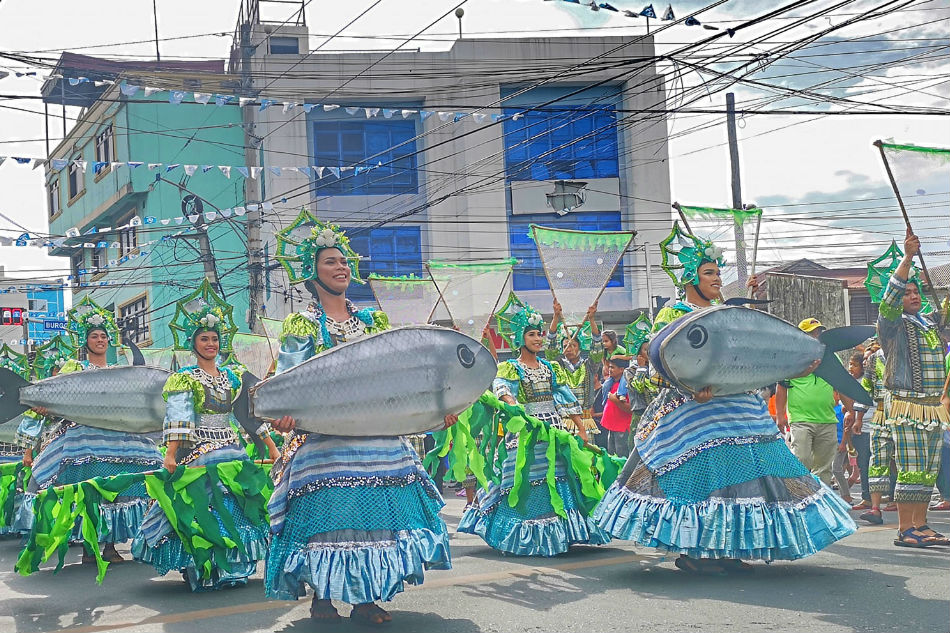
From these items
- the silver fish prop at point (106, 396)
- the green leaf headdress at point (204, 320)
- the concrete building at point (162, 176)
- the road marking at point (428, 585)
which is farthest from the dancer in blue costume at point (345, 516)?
the concrete building at point (162, 176)

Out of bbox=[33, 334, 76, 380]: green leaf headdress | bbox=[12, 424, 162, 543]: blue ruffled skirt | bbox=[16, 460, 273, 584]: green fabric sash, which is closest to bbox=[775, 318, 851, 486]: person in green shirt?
bbox=[16, 460, 273, 584]: green fabric sash

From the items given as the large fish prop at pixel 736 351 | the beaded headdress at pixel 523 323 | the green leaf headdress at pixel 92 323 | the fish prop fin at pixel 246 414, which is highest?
the green leaf headdress at pixel 92 323

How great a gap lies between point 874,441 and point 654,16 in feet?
15.6

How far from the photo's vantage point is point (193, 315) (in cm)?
694

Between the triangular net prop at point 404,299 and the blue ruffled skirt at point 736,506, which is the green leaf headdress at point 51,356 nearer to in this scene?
the triangular net prop at point 404,299

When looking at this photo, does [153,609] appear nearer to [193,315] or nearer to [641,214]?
[193,315]

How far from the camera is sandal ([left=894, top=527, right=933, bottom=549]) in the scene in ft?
23.8

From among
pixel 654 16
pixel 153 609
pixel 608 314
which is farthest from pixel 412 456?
pixel 608 314

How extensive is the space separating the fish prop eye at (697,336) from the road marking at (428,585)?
69.1 inches

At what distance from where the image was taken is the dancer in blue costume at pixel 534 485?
757cm

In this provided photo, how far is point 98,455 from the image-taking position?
847 cm

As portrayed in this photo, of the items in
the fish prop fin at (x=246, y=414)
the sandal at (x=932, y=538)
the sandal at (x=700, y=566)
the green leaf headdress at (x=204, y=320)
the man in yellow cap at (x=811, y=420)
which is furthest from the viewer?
the man in yellow cap at (x=811, y=420)

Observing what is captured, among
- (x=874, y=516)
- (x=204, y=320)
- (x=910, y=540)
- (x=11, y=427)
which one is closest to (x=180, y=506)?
(x=204, y=320)

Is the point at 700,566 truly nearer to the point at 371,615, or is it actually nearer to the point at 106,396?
the point at 371,615
